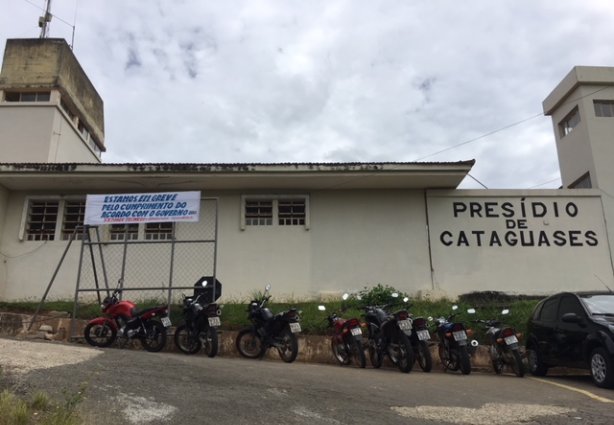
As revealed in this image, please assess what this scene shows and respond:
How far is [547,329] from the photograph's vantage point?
27.7 ft

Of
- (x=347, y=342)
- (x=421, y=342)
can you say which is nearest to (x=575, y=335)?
(x=421, y=342)

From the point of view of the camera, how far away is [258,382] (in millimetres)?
6078

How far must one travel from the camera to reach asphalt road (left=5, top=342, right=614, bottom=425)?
4.73 m

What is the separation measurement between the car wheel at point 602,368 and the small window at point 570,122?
1071 cm

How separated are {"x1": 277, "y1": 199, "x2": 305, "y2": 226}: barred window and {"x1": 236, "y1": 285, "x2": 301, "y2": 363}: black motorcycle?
4091mm

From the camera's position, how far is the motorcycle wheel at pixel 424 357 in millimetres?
8250

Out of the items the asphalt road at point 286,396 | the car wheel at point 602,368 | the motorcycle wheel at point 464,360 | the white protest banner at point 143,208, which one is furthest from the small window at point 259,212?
the car wheel at point 602,368

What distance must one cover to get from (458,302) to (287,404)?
7863 millimetres

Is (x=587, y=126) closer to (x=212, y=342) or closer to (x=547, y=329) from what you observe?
(x=547, y=329)

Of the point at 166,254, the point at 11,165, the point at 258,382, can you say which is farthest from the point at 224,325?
the point at 11,165

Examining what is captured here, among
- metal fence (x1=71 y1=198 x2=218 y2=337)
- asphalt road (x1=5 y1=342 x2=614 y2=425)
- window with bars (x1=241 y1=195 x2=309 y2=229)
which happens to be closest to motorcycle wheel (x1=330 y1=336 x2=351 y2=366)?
asphalt road (x1=5 y1=342 x2=614 y2=425)

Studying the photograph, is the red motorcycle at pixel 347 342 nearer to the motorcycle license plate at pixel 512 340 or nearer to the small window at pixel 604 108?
the motorcycle license plate at pixel 512 340

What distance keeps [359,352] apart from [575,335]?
3.25 meters

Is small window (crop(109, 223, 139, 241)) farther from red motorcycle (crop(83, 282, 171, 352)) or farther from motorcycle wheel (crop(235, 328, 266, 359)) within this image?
motorcycle wheel (crop(235, 328, 266, 359))
